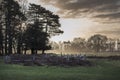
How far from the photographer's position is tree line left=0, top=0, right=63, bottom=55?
26297 millimetres

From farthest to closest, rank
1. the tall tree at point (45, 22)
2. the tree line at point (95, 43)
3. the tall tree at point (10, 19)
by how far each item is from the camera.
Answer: the tall tree at point (10, 19) → the tall tree at point (45, 22) → the tree line at point (95, 43)

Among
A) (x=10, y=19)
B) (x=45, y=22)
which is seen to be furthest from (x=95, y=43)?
(x=10, y=19)

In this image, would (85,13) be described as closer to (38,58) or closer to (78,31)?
(78,31)

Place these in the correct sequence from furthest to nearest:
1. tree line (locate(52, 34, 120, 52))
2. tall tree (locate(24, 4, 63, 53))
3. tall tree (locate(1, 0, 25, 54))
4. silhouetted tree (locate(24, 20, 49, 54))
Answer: tall tree (locate(1, 0, 25, 54)) → silhouetted tree (locate(24, 20, 49, 54)) → tall tree (locate(24, 4, 63, 53)) → tree line (locate(52, 34, 120, 52))

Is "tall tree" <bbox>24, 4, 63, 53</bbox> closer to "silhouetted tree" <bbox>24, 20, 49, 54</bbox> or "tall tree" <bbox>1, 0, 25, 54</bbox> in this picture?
"silhouetted tree" <bbox>24, 20, 49, 54</bbox>

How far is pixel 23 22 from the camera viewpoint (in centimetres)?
Result: 3197

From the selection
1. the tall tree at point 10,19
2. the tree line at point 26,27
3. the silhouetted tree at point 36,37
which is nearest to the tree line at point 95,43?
the silhouetted tree at point 36,37

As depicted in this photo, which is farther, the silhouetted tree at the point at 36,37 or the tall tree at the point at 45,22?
the silhouetted tree at the point at 36,37

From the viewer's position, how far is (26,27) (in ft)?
98.8

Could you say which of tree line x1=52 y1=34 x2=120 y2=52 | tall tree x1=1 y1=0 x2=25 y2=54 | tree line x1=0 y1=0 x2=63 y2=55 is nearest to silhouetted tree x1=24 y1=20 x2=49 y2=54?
tree line x1=0 y1=0 x2=63 y2=55

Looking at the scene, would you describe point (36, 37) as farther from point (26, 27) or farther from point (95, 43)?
point (95, 43)

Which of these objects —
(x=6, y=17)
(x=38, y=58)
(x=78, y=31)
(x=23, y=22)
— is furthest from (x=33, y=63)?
(x=6, y=17)

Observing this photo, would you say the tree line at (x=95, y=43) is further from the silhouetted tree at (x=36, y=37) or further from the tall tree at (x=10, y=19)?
the tall tree at (x=10, y=19)

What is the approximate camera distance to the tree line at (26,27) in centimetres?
2630
